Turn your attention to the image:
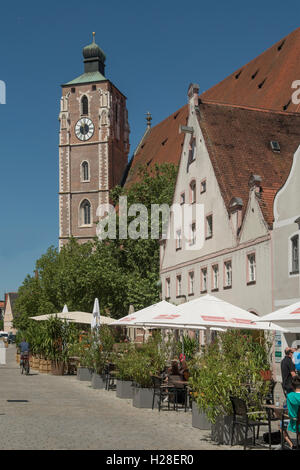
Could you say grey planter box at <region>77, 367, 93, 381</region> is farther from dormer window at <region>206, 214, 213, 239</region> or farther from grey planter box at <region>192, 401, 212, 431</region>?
grey planter box at <region>192, 401, 212, 431</region>

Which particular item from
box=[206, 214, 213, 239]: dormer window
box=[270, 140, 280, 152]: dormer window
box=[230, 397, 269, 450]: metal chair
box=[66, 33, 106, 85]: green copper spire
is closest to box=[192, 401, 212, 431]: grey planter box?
box=[230, 397, 269, 450]: metal chair

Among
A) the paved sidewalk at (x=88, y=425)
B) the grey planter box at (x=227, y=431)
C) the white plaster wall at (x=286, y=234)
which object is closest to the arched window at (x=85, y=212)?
the white plaster wall at (x=286, y=234)

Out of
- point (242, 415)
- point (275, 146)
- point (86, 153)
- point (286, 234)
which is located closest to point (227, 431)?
point (242, 415)

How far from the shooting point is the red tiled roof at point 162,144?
65750 millimetres

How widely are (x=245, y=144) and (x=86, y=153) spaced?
136 ft

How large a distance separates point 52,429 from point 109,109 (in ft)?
211

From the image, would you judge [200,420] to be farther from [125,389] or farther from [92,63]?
[92,63]

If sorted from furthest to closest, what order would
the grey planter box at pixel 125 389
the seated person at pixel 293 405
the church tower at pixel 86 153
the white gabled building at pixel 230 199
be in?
the church tower at pixel 86 153
the white gabled building at pixel 230 199
the grey planter box at pixel 125 389
the seated person at pixel 293 405

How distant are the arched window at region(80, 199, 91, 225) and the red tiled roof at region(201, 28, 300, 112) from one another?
18.9 metres

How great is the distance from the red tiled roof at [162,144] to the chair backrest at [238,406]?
51698mm

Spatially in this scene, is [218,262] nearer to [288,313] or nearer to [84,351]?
[84,351]

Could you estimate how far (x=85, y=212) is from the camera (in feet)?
243

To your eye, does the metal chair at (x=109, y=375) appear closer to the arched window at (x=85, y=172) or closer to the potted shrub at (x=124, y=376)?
the potted shrub at (x=124, y=376)

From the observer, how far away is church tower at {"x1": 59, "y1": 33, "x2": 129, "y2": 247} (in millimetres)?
73438
